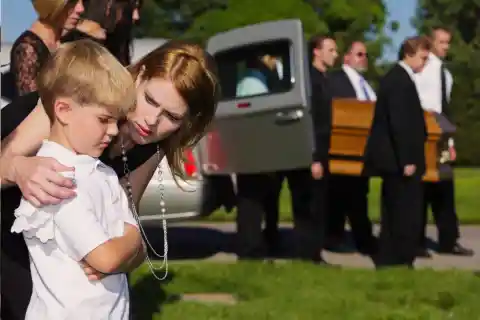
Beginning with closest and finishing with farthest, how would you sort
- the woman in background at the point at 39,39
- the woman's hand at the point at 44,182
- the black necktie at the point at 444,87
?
1. the woman's hand at the point at 44,182
2. the woman in background at the point at 39,39
3. the black necktie at the point at 444,87

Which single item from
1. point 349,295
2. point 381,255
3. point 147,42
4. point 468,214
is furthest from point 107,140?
point 468,214

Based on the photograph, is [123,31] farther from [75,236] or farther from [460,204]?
[460,204]

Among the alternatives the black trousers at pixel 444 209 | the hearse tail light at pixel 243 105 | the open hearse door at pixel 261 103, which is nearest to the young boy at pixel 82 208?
the open hearse door at pixel 261 103

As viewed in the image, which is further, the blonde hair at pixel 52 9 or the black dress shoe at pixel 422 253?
A: the black dress shoe at pixel 422 253

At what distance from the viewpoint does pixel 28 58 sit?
131 inches

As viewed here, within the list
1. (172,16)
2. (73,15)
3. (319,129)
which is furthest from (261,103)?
(172,16)

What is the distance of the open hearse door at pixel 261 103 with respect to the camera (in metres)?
8.16

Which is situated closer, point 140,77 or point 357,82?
point 140,77

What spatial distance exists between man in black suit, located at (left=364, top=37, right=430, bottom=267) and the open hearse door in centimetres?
66

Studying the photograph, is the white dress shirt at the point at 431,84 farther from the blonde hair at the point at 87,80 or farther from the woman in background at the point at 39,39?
the blonde hair at the point at 87,80

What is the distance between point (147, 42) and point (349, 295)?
157 inches

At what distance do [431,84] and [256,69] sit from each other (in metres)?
1.40

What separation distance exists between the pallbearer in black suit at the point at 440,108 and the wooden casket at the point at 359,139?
→ 10 cm

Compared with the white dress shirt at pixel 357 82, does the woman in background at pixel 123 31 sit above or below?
above
